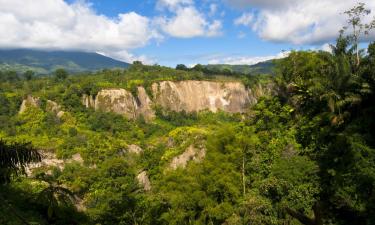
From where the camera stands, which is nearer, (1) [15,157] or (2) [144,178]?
(1) [15,157]

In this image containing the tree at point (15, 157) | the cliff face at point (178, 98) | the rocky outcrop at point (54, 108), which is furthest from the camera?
the cliff face at point (178, 98)

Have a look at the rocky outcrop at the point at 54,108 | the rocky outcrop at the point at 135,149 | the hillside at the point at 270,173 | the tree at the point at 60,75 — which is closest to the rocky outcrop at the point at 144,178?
the hillside at the point at 270,173

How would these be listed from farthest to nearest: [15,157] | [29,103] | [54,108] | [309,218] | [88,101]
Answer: [88,101] < [54,108] < [29,103] < [309,218] < [15,157]

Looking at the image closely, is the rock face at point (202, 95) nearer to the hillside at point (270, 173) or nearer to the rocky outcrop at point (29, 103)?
the rocky outcrop at point (29, 103)

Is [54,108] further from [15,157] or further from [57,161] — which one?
[15,157]

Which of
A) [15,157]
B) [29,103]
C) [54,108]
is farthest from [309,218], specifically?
[29,103]
